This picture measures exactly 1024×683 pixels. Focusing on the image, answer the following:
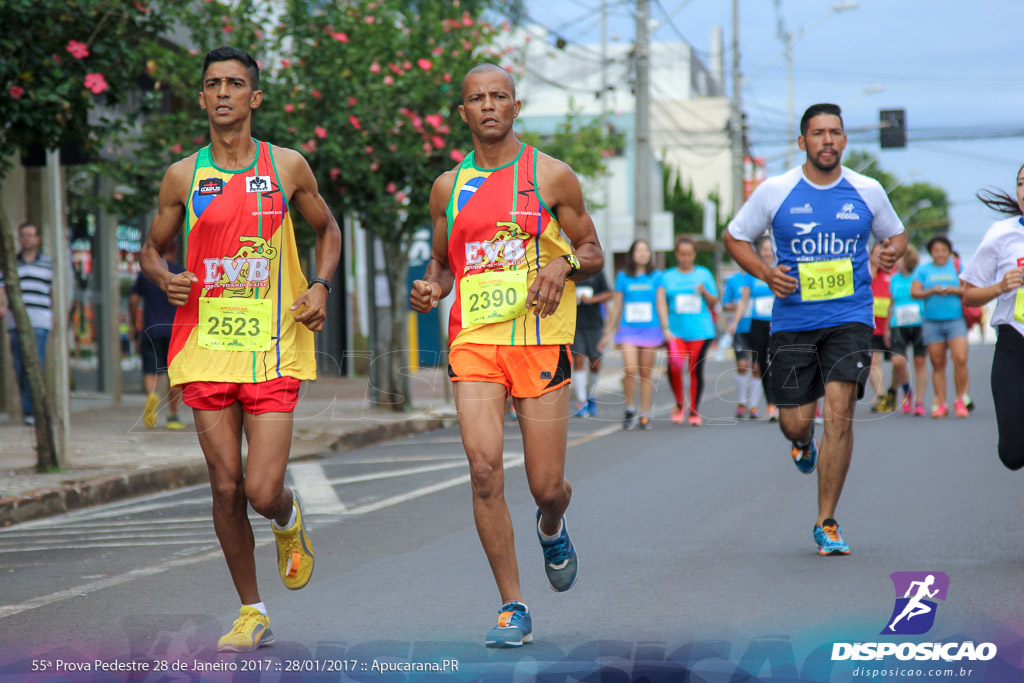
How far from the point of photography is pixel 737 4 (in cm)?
3528

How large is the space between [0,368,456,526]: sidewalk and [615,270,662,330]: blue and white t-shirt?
2.50 metres

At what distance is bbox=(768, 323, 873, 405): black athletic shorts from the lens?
641cm

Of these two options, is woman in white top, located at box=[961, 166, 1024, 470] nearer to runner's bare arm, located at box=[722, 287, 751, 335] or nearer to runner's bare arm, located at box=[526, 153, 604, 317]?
runner's bare arm, located at box=[526, 153, 604, 317]

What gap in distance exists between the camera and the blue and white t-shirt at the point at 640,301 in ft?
45.1

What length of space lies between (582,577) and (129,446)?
673cm

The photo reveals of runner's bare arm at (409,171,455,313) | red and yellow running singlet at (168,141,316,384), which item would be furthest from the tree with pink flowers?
runner's bare arm at (409,171,455,313)

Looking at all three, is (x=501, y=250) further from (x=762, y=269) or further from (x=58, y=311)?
(x=58, y=311)

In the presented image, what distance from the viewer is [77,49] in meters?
9.28

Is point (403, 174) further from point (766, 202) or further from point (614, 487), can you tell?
point (766, 202)

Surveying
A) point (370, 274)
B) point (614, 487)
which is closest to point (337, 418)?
point (614, 487)

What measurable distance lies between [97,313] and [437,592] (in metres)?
12.6

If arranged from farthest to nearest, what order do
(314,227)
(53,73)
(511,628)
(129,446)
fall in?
(129,446) < (53,73) < (314,227) < (511,628)

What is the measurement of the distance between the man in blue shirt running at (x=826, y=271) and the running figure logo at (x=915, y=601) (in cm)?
87

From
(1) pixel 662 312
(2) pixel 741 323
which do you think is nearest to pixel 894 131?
(2) pixel 741 323
